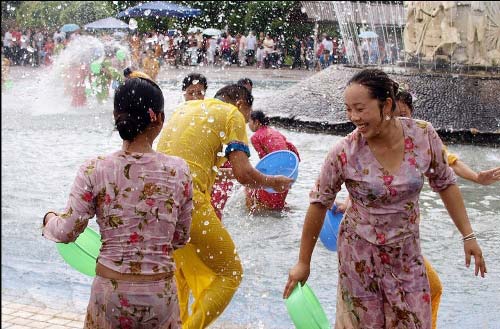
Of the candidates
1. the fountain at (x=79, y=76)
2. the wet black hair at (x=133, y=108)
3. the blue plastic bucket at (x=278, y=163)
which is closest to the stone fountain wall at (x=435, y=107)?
the fountain at (x=79, y=76)

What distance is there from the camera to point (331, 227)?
14.2ft

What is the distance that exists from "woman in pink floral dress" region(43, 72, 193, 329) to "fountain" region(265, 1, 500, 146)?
8562 mm

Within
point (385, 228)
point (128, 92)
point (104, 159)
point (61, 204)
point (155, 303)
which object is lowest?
point (61, 204)

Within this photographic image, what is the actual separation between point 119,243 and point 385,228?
3.31 ft

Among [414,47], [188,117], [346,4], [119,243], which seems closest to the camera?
[119,243]

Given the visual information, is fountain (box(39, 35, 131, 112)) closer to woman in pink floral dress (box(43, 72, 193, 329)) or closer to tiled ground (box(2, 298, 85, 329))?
tiled ground (box(2, 298, 85, 329))

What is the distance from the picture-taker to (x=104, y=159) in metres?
2.72

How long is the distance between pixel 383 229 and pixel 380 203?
10 centimetres

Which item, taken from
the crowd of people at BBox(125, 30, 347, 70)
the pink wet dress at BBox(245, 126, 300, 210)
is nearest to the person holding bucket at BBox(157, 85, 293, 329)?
the pink wet dress at BBox(245, 126, 300, 210)

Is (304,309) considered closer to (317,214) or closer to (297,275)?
(297,275)

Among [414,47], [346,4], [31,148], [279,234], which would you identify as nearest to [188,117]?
[279,234]

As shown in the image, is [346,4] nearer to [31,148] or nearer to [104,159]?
[31,148]

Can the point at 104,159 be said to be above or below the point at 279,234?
above

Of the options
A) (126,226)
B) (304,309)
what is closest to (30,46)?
(304,309)
